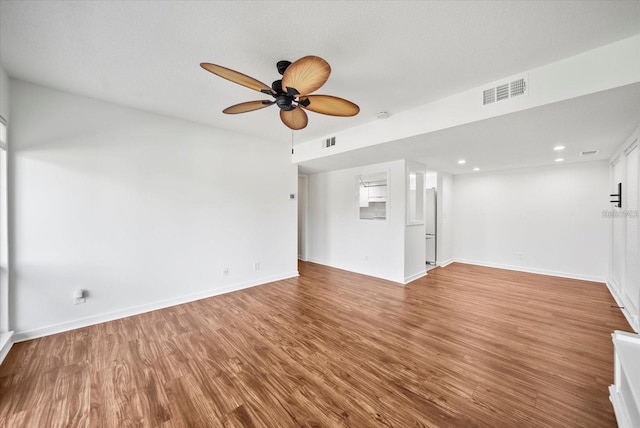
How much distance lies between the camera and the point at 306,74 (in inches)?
60.1

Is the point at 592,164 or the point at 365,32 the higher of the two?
the point at 365,32

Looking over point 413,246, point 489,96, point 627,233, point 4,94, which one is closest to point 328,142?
point 489,96

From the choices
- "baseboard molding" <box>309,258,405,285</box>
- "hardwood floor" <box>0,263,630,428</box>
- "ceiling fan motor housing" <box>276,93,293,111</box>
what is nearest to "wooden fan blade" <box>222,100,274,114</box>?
"ceiling fan motor housing" <box>276,93,293,111</box>

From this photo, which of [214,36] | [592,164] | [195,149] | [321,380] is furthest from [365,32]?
[592,164]

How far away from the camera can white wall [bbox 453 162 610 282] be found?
4.40m

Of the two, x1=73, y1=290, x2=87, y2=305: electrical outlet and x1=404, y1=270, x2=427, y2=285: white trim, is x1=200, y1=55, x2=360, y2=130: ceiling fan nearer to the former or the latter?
x1=73, y1=290, x2=87, y2=305: electrical outlet

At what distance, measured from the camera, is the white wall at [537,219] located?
440 cm

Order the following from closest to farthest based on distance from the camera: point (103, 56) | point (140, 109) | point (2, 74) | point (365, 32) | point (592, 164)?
1. point (365, 32)
2. point (103, 56)
3. point (2, 74)
4. point (140, 109)
5. point (592, 164)

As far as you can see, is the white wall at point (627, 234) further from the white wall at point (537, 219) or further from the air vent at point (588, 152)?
the white wall at point (537, 219)

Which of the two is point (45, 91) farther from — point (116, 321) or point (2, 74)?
point (116, 321)

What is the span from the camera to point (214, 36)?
5.84 ft

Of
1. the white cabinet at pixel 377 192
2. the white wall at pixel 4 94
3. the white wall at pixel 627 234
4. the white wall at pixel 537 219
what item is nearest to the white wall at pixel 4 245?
the white wall at pixel 4 94

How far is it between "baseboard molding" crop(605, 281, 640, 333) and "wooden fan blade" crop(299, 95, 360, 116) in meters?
3.74

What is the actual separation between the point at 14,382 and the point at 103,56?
8.86 ft
